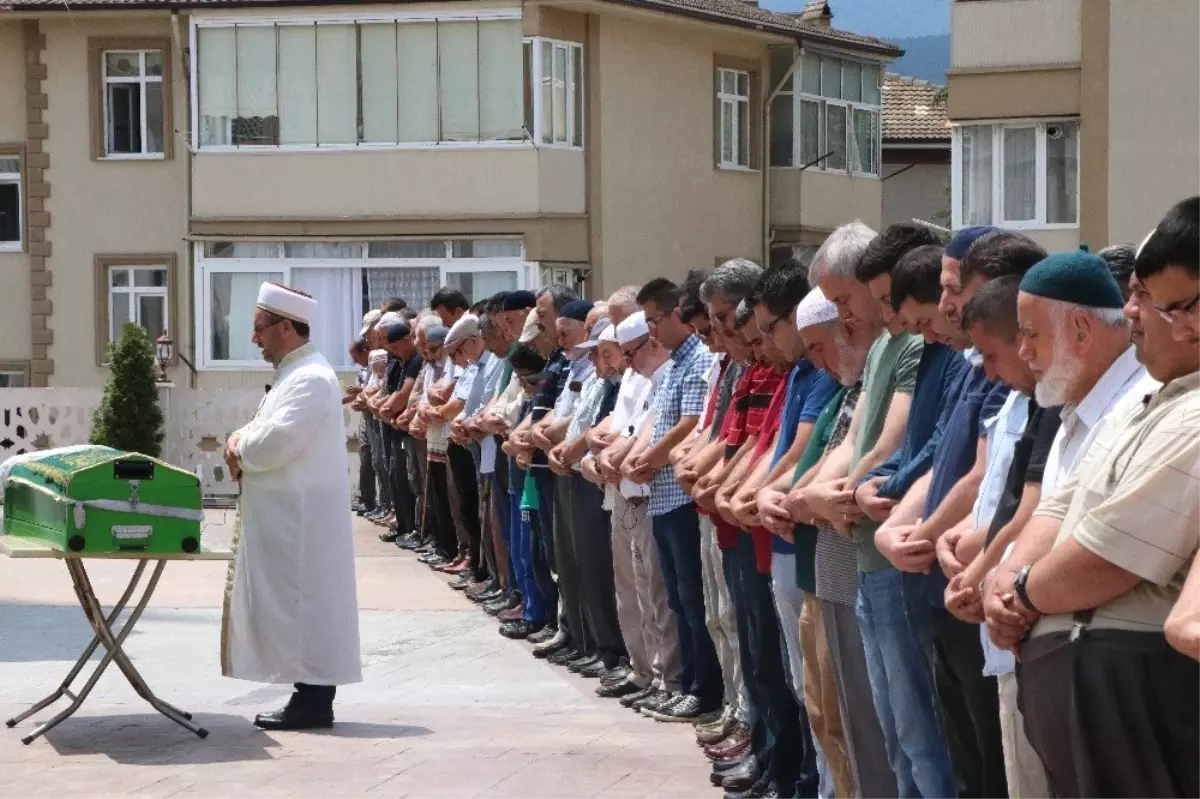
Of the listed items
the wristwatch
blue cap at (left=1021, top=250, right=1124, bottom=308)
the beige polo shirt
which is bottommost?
the wristwatch

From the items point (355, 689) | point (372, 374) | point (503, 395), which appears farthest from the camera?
point (372, 374)

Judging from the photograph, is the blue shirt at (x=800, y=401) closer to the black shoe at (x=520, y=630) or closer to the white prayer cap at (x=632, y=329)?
the white prayer cap at (x=632, y=329)

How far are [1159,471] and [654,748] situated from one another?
581 cm

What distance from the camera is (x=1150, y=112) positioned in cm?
3225

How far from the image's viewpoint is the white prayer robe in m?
11.1

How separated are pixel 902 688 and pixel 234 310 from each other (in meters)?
31.3

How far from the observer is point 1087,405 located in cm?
568

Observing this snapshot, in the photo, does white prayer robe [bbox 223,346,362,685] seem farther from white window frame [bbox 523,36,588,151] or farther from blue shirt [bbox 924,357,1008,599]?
Result: white window frame [bbox 523,36,588,151]

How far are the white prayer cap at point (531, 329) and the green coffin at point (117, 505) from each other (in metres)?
4.33

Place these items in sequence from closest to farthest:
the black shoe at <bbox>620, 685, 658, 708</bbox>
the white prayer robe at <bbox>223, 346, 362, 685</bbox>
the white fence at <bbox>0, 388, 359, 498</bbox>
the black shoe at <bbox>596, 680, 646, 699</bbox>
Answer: the white prayer robe at <bbox>223, 346, 362, 685</bbox>, the black shoe at <bbox>620, 685, 658, 708</bbox>, the black shoe at <bbox>596, 680, 646, 699</bbox>, the white fence at <bbox>0, 388, 359, 498</bbox>

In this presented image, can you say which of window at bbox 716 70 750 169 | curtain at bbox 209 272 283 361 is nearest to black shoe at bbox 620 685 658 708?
curtain at bbox 209 272 283 361

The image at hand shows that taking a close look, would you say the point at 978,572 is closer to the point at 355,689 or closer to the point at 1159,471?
the point at 1159,471

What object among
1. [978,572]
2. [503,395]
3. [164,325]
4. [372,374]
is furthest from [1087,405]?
[164,325]

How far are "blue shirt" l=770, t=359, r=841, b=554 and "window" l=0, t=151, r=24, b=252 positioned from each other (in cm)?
3159
